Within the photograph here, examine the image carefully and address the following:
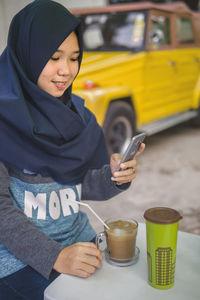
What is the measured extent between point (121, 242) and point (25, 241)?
1.02 ft

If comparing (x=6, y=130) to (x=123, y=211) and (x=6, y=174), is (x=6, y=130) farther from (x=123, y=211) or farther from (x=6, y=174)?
(x=123, y=211)

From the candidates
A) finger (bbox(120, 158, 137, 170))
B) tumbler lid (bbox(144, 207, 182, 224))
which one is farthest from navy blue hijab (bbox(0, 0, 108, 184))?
tumbler lid (bbox(144, 207, 182, 224))

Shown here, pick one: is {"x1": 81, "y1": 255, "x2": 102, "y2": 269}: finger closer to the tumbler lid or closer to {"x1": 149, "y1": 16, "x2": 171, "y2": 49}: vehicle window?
the tumbler lid

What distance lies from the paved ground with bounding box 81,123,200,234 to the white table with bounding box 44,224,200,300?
1796mm

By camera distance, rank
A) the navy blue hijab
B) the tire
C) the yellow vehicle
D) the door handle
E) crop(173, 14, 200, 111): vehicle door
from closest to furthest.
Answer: the navy blue hijab, the yellow vehicle, the door handle, crop(173, 14, 200, 111): vehicle door, the tire

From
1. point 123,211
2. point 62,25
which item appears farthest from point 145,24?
point 62,25

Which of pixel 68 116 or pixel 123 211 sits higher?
pixel 68 116

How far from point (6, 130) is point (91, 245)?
1.67 feet

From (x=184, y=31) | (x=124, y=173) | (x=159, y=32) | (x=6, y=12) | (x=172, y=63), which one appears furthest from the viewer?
(x=184, y=31)

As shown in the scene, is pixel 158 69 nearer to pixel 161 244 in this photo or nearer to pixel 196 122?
pixel 196 122

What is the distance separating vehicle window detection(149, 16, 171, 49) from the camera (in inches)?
182

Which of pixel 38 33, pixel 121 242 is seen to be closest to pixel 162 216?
pixel 121 242

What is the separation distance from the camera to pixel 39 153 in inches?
54.9

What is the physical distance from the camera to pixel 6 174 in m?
1.31
